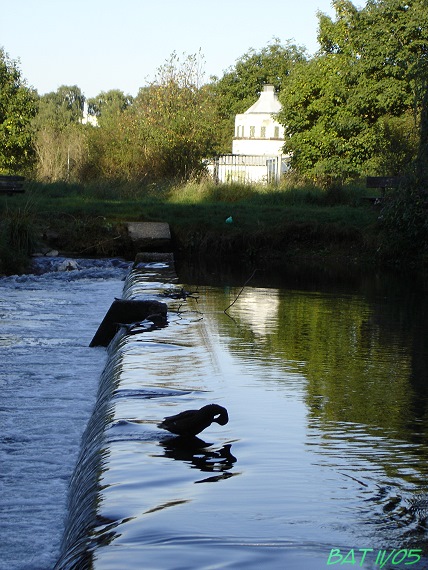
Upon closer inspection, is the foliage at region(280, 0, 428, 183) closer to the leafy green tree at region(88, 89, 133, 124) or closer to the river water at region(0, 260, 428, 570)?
the river water at region(0, 260, 428, 570)

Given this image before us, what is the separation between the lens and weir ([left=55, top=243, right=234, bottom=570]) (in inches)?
135

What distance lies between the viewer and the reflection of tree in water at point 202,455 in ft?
14.2

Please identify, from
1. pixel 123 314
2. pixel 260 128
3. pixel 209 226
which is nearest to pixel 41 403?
pixel 123 314

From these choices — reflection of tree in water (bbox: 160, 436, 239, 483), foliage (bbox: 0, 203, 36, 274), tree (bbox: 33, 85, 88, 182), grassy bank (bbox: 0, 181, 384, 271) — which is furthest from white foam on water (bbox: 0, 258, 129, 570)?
tree (bbox: 33, 85, 88, 182)

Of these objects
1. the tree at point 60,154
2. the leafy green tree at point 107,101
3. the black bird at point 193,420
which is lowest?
the black bird at point 193,420

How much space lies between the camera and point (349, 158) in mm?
34281

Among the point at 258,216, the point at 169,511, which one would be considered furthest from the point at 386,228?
the point at 169,511

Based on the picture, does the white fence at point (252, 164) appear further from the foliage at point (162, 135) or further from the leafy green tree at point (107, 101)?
the leafy green tree at point (107, 101)

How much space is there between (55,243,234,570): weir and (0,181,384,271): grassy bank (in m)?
10.4

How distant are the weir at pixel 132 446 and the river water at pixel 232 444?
0.05 feet

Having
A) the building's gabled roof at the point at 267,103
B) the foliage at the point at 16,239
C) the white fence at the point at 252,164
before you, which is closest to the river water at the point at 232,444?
the foliage at the point at 16,239

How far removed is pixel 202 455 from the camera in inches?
181

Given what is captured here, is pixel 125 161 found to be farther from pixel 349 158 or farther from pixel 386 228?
pixel 386 228

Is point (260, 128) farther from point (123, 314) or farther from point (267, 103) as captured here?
point (123, 314)
